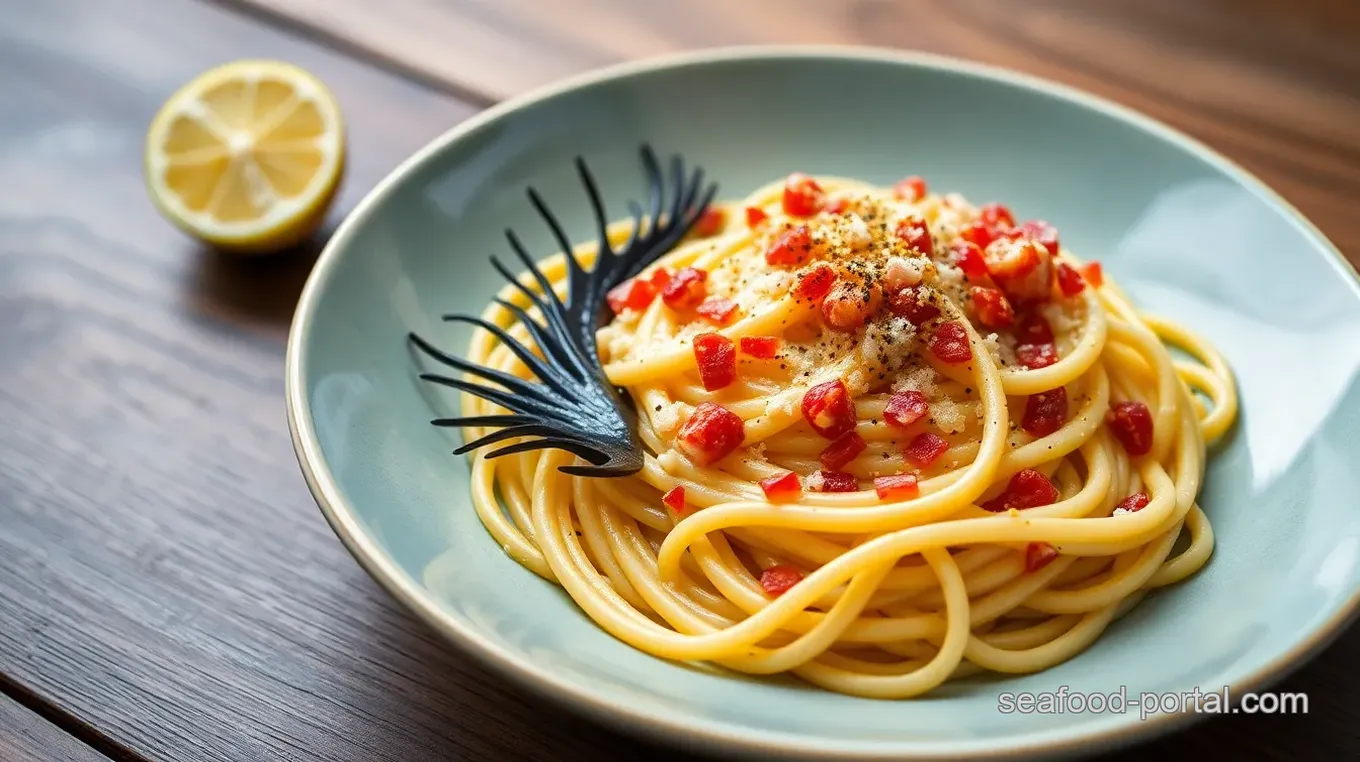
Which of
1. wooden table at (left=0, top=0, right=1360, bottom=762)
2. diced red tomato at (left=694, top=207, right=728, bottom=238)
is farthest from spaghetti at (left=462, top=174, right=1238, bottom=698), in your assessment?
diced red tomato at (left=694, top=207, right=728, bottom=238)

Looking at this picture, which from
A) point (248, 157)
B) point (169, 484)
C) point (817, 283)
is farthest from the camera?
point (248, 157)

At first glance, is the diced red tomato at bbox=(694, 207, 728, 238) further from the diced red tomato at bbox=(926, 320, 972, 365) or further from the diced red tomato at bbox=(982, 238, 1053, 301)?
the diced red tomato at bbox=(926, 320, 972, 365)

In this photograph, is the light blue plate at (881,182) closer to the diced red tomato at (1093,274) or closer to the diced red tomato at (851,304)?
the diced red tomato at (1093,274)

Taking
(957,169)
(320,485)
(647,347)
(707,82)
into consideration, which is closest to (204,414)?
(320,485)

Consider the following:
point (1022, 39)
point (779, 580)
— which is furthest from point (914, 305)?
point (1022, 39)

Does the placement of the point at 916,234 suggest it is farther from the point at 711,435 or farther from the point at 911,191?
the point at 711,435

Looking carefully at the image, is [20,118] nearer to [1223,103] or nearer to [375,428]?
[375,428]
